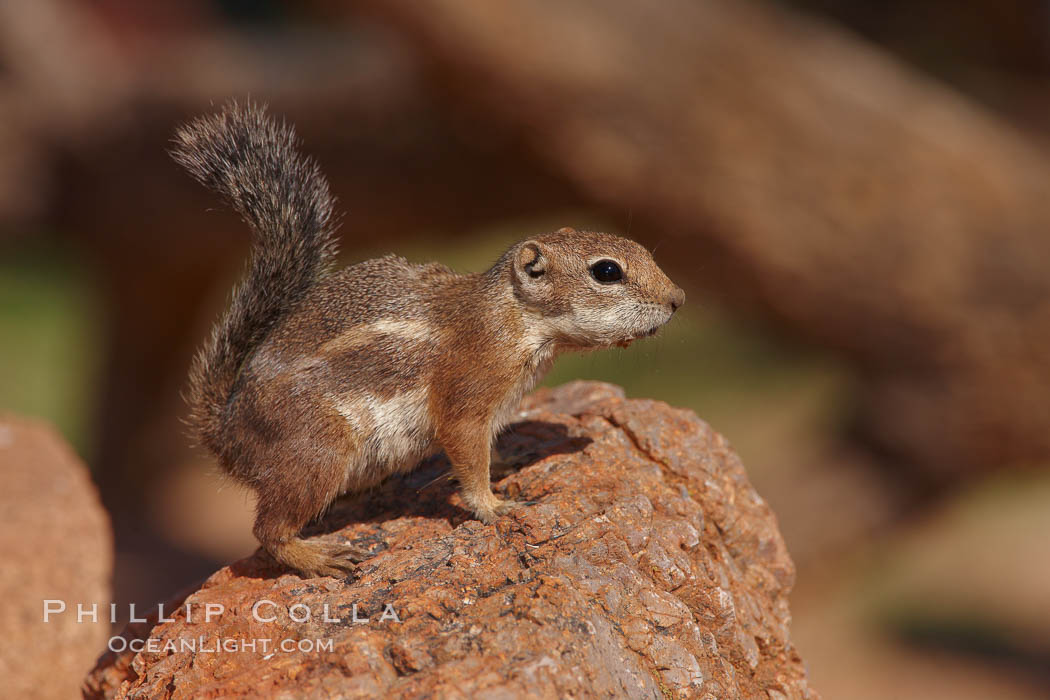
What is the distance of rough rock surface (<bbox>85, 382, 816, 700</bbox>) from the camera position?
2691 millimetres

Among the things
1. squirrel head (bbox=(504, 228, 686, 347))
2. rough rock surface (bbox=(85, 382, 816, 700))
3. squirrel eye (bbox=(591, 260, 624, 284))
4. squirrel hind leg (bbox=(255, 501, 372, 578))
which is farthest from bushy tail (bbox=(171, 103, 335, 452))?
squirrel eye (bbox=(591, 260, 624, 284))

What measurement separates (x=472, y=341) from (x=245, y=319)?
0.88m

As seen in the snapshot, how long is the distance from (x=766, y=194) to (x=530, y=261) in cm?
368

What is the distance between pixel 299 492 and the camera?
339 cm

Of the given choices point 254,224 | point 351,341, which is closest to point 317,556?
point 351,341

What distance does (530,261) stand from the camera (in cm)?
374

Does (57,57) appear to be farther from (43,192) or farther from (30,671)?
(30,671)

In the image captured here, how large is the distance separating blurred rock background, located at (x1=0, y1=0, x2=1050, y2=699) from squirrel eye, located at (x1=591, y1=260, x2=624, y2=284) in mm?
2681

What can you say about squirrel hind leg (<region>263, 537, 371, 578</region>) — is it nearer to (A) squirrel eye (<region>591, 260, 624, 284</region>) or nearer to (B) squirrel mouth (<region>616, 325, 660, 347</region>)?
(B) squirrel mouth (<region>616, 325, 660, 347</region>)

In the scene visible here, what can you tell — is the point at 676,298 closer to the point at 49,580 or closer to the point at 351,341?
the point at 351,341

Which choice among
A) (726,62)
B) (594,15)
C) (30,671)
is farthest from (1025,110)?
(30,671)

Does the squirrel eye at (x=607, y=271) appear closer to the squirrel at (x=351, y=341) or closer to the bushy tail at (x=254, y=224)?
the squirrel at (x=351, y=341)

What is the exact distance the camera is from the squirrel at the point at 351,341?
11.3ft

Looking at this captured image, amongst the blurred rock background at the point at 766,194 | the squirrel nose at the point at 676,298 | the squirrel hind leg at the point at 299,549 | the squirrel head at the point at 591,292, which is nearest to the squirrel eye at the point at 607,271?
the squirrel head at the point at 591,292
